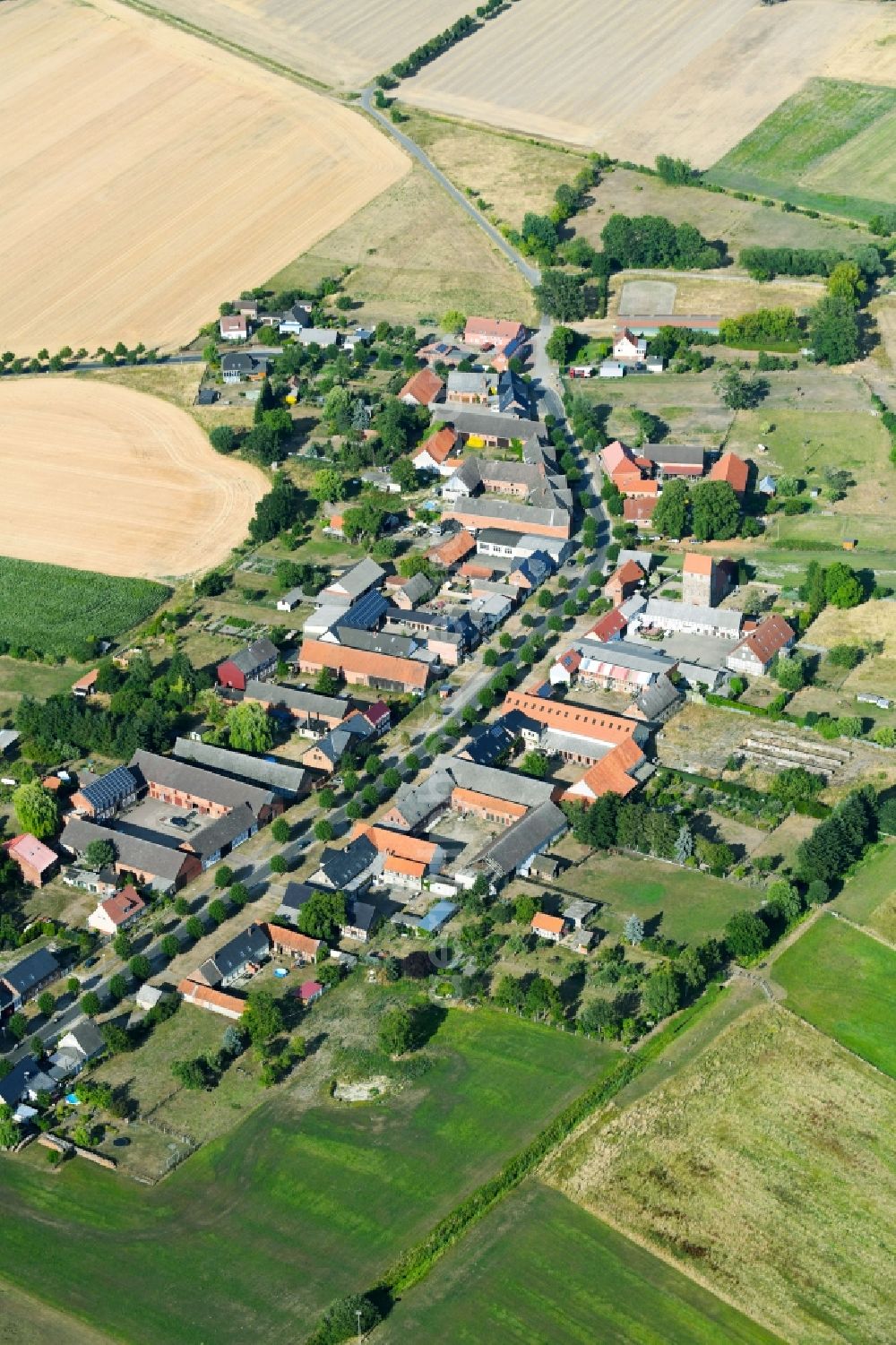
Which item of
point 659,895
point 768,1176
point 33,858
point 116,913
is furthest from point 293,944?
point 768,1176

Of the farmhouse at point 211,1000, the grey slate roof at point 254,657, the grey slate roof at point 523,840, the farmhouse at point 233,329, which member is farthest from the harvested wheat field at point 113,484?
the farmhouse at point 211,1000

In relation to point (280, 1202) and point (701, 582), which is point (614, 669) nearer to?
point (701, 582)

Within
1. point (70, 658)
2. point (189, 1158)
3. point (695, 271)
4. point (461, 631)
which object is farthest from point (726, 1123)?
point (695, 271)

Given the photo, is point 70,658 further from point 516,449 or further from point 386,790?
point 516,449

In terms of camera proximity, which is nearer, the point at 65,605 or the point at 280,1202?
the point at 280,1202

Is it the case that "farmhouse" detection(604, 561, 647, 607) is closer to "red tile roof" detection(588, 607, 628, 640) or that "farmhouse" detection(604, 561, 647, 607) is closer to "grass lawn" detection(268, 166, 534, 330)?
"red tile roof" detection(588, 607, 628, 640)

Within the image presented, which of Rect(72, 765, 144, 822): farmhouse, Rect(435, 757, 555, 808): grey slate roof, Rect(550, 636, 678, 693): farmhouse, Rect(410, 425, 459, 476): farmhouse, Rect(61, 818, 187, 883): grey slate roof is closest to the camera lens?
Rect(61, 818, 187, 883): grey slate roof

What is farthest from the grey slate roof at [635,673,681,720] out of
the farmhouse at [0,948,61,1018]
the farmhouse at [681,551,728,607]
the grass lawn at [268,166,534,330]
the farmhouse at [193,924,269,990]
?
the grass lawn at [268,166,534,330]
